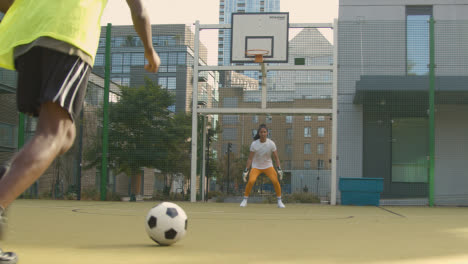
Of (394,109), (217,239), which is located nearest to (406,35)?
(394,109)

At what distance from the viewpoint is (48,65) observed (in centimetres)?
259

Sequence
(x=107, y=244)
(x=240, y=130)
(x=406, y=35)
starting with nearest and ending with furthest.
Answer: (x=107, y=244) < (x=406, y=35) < (x=240, y=130)

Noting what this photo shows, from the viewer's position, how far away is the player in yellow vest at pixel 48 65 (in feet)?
8.26

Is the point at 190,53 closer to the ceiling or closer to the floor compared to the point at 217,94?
closer to the ceiling

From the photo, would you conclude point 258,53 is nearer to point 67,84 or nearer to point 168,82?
point 168,82

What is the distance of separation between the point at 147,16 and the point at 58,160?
34.1 feet

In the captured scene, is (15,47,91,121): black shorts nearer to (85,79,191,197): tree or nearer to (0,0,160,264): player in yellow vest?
(0,0,160,264): player in yellow vest

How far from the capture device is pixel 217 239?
407 cm

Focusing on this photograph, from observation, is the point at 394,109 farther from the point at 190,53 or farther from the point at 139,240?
the point at 139,240

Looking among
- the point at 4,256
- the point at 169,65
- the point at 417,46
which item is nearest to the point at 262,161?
the point at 169,65

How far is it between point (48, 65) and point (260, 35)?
9.99 meters

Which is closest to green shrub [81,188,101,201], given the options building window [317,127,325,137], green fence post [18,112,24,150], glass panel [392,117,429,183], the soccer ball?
green fence post [18,112,24,150]

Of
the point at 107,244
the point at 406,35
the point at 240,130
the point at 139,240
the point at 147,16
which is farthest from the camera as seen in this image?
the point at 240,130

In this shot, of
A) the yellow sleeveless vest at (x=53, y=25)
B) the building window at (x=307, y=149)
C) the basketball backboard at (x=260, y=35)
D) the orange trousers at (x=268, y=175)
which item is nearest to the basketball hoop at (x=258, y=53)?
the basketball backboard at (x=260, y=35)
